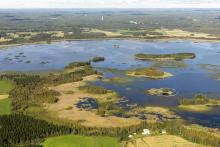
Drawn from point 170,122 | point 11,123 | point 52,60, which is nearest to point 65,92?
point 11,123

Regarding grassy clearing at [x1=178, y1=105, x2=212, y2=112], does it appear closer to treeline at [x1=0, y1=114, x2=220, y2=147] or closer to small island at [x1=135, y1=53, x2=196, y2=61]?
treeline at [x1=0, y1=114, x2=220, y2=147]

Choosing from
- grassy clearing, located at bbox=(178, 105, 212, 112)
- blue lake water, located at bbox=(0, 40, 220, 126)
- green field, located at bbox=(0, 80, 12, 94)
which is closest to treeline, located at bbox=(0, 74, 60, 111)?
green field, located at bbox=(0, 80, 12, 94)

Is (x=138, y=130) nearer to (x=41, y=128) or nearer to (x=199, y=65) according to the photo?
(x=41, y=128)

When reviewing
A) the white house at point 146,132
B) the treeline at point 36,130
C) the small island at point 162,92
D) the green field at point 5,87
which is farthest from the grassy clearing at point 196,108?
the green field at point 5,87

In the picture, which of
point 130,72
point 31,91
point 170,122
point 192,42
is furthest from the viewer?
point 192,42

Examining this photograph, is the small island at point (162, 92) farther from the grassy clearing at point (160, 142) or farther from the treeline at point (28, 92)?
the grassy clearing at point (160, 142)

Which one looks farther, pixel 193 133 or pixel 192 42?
pixel 192 42
